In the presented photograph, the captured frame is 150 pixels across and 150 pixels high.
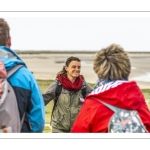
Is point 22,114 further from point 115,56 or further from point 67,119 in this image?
point 67,119

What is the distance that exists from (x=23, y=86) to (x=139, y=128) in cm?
103

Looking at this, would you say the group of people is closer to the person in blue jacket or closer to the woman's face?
the person in blue jacket

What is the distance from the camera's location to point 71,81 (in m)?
5.77

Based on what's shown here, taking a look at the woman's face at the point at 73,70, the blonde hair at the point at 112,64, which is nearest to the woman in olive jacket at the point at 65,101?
the woman's face at the point at 73,70

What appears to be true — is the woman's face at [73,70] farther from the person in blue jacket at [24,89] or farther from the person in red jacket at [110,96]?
the person in red jacket at [110,96]

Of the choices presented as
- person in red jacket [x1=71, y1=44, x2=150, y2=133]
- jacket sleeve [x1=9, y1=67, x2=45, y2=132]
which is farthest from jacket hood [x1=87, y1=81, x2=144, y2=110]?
jacket sleeve [x1=9, y1=67, x2=45, y2=132]

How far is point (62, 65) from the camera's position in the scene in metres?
18.7

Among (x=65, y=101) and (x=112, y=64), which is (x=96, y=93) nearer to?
(x=112, y=64)

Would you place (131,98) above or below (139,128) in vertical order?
above

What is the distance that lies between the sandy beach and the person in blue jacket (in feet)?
40.1

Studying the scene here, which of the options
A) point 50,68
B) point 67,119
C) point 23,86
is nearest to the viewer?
point 23,86

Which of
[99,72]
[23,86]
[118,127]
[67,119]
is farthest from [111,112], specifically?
[67,119]

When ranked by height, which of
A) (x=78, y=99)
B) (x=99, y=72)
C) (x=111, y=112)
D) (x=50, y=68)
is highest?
(x=99, y=72)

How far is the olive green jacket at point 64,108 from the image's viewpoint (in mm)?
5609
